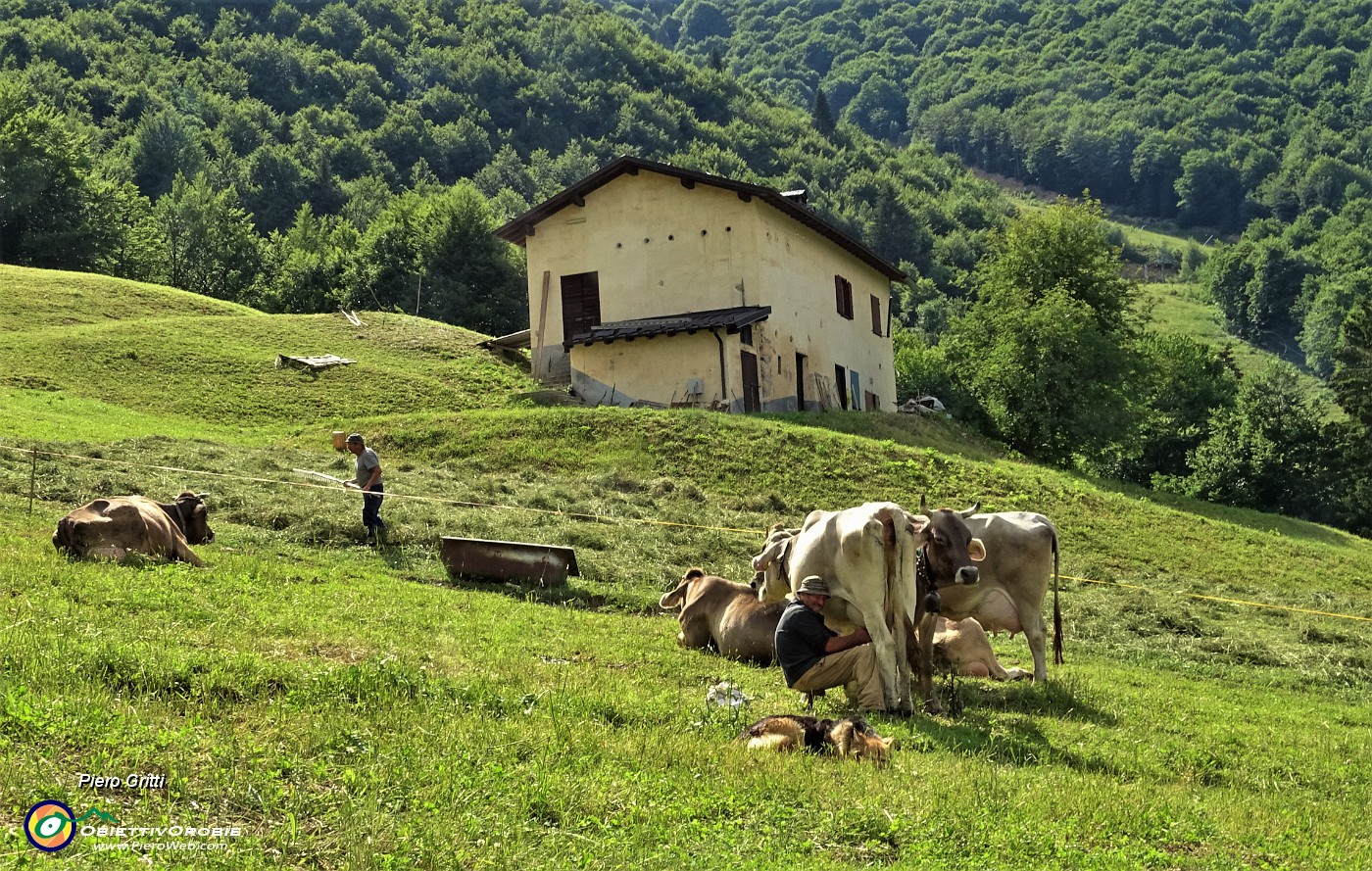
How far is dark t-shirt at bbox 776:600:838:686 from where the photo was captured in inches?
462

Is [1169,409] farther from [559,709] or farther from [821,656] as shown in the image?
[559,709]

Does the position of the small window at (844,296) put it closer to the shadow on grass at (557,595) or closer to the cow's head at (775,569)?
the shadow on grass at (557,595)

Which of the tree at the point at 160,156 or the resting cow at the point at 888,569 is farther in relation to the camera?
the tree at the point at 160,156

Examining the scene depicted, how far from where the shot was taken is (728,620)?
46.9 ft

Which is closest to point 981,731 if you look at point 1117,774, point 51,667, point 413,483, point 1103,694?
point 1117,774

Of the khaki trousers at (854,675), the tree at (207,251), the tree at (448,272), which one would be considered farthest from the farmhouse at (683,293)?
the tree at (207,251)

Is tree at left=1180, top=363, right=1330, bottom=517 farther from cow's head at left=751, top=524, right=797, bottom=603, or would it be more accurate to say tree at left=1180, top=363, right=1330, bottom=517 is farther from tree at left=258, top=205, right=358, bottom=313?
cow's head at left=751, top=524, right=797, bottom=603

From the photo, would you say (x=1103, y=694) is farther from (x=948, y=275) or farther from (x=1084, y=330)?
(x=948, y=275)

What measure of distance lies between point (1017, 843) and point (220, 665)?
5.66 metres

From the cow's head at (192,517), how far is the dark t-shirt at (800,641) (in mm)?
9777

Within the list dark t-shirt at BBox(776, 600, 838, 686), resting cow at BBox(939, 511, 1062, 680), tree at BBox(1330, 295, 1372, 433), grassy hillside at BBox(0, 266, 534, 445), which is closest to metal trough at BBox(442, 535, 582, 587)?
resting cow at BBox(939, 511, 1062, 680)

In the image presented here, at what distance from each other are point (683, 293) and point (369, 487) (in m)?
24.9

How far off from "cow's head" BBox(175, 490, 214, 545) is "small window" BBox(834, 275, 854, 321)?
34675 mm

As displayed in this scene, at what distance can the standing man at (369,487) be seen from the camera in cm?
2041
